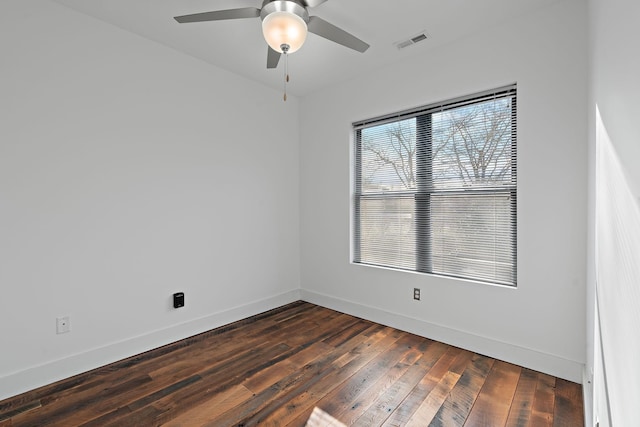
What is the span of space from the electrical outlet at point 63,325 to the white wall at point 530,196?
2.71m

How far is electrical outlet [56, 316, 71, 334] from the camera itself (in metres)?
2.24

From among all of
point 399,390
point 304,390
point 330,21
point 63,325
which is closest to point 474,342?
point 399,390

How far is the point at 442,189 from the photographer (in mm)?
2877

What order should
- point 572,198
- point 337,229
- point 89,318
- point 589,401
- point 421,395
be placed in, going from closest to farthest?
1. point 589,401
2. point 421,395
3. point 572,198
4. point 89,318
5. point 337,229

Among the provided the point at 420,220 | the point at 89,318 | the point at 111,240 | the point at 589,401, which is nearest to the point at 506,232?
the point at 420,220

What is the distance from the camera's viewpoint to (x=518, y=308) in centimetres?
241

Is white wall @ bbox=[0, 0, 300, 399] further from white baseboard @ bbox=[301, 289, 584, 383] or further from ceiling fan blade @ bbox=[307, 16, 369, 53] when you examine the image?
ceiling fan blade @ bbox=[307, 16, 369, 53]

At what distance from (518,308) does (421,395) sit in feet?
3.52

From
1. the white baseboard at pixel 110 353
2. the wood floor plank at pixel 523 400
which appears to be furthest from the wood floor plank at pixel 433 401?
the white baseboard at pixel 110 353

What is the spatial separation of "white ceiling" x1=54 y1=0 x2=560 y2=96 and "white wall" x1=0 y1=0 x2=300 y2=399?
0.67 feet

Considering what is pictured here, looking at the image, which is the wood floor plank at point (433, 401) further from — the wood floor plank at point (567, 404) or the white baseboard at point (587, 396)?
the white baseboard at point (587, 396)

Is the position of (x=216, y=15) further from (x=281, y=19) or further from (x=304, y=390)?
(x=304, y=390)

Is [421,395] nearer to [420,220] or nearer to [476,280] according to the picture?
[476,280]

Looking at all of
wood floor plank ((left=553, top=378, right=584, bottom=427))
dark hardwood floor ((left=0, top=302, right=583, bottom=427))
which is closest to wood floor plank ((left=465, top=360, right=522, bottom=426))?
dark hardwood floor ((left=0, top=302, right=583, bottom=427))
